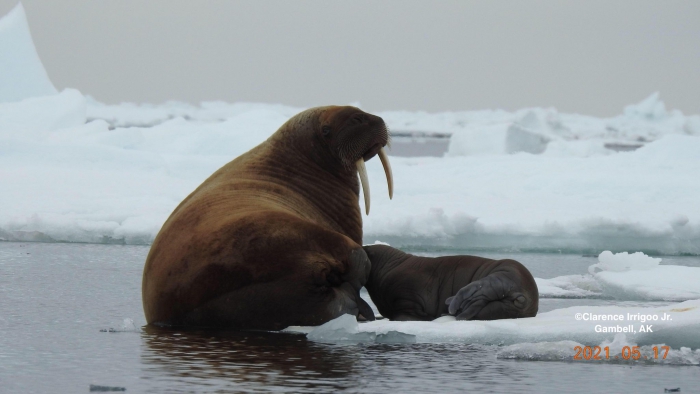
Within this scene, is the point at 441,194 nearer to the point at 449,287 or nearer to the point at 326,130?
the point at 326,130

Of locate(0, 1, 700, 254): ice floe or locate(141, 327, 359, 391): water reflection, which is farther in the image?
locate(0, 1, 700, 254): ice floe

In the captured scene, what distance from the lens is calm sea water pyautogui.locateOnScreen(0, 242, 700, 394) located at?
3854mm

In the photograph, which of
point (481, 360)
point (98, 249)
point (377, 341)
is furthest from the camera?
point (98, 249)

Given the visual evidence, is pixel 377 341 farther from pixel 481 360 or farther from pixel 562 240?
Result: pixel 562 240

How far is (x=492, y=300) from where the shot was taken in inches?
220

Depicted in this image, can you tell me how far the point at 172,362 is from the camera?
433cm

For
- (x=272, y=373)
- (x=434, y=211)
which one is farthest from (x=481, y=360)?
(x=434, y=211)

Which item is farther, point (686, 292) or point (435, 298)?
point (686, 292)

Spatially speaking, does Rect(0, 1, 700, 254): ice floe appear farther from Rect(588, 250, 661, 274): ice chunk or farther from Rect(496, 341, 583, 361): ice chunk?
Rect(496, 341, 583, 361): ice chunk

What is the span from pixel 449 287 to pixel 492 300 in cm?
37

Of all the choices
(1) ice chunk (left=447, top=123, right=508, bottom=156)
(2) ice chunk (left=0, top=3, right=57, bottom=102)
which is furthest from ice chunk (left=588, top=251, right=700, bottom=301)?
(2) ice chunk (left=0, top=3, right=57, bottom=102)

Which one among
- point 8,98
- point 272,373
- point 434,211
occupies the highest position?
point 8,98

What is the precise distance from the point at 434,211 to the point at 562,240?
2.24m

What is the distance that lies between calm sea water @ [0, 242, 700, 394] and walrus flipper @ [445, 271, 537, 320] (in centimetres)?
53
